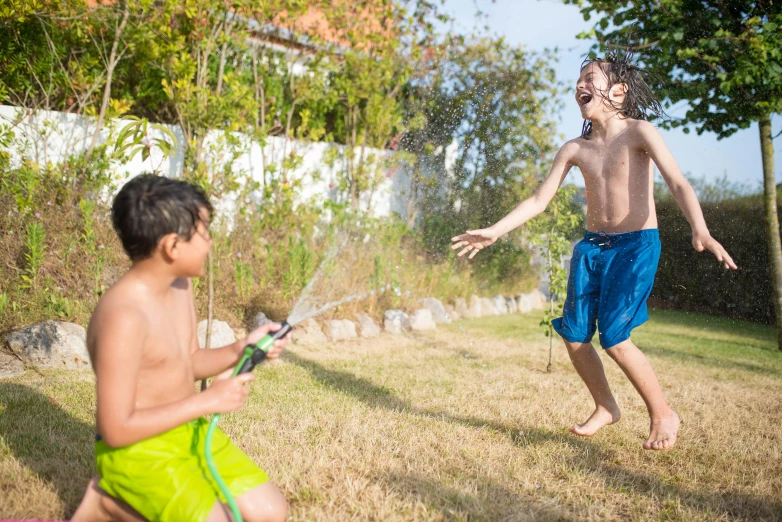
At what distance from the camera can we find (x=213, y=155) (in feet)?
19.2

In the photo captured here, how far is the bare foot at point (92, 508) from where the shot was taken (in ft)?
5.63

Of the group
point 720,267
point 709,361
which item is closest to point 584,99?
point 709,361

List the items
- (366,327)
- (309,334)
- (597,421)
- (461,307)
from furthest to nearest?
1. (461,307)
2. (366,327)
3. (309,334)
4. (597,421)

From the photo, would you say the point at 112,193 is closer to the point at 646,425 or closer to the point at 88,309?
the point at 88,309

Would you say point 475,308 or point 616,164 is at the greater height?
point 616,164

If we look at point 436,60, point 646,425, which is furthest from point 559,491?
point 436,60

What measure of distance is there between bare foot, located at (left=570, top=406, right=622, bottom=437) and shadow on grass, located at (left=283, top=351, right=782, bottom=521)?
7cm

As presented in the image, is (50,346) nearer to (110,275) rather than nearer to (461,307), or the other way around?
(110,275)

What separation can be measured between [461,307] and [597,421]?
431cm

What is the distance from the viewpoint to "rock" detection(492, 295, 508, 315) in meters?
7.70

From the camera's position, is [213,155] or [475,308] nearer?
[213,155]

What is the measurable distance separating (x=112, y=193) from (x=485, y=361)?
128 inches

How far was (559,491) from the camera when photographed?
7.52ft

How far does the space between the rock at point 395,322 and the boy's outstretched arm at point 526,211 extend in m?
3.02
